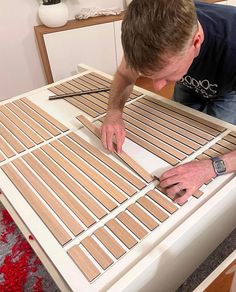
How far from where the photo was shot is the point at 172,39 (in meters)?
0.65

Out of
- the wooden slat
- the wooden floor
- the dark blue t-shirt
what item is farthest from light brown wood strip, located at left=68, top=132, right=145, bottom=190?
the wooden floor

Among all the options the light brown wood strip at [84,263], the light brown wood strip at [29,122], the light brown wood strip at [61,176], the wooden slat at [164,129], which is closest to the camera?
the light brown wood strip at [84,263]

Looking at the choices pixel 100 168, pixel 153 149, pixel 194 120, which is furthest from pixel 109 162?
pixel 194 120

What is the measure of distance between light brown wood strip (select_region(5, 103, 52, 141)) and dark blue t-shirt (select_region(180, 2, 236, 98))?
58 centimetres

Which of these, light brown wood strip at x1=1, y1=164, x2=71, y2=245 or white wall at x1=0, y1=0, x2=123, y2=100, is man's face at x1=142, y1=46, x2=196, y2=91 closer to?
light brown wood strip at x1=1, y1=164, x2=71, y2=245

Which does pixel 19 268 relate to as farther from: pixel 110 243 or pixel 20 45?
pixel 20 45

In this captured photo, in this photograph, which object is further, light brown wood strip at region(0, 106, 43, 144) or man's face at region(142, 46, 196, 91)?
light brown wood strip at region(0, 106, 43, 144)

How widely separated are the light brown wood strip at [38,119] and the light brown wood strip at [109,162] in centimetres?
7

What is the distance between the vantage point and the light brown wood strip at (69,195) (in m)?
0.72

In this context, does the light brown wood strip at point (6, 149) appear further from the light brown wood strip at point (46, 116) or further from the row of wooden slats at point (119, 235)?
the row of wooden slats at point (119, 235)

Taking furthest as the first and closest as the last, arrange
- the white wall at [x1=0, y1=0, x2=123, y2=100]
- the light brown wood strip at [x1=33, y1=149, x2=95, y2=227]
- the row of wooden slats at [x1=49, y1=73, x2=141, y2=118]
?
the white wall at [x1=0, y1=0, x2=123, y2=100], the row of wooden slats at [x1=49, y1=73, x2=141, y2=118], the light brown wood strip at [x1=33, y1=149, x2=95, y2=227]

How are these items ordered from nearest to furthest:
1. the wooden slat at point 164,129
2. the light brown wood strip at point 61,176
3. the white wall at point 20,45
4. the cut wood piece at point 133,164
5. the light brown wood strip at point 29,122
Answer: the light brown wood strip at point 61,176, the cut wood piece at point 133,164, the wooden slat at point 164,129, the light brown wood strip at point 29,122, the white wall at point 20,45

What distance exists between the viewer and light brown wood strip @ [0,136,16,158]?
3.09 ft

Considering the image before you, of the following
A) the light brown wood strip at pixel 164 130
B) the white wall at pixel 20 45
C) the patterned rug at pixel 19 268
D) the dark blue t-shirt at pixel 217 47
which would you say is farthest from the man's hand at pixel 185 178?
the white wall at pixel 20 45
